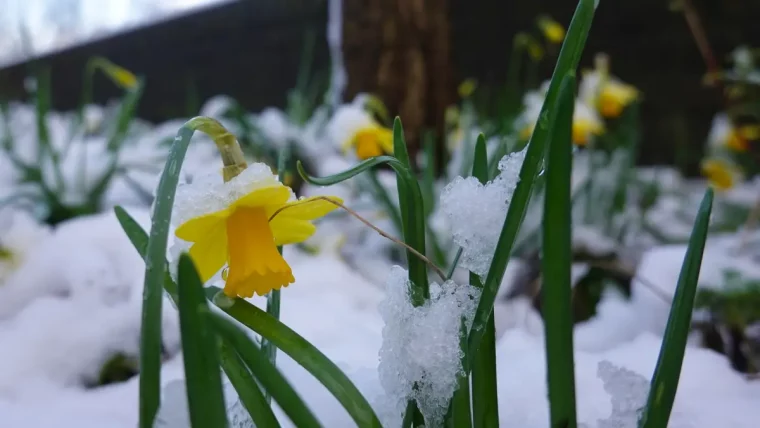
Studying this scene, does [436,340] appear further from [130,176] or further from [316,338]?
[130,176]

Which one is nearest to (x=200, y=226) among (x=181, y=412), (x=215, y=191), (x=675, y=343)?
(x=215, y=191)

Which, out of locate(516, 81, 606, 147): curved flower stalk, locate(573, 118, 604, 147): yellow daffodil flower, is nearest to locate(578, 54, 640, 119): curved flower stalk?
locate(516, 81, 606, 147): curved flower stalk

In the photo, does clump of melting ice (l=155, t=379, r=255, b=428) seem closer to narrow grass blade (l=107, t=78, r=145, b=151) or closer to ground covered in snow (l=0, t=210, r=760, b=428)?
ground covered in snow (l=0, t=210, r=760, b=428)

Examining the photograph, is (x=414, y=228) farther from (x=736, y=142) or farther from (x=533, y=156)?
(x=736, y=142)

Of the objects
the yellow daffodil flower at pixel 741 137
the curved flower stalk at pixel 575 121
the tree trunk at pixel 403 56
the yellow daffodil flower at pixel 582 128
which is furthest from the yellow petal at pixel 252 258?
the yellow daffodil flower at pixel 741 137

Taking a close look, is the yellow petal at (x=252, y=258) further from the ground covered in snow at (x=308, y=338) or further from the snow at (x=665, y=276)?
the snow at (x=665, y=276)

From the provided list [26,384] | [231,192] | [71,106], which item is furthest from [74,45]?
[231,192]
